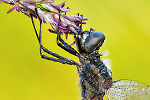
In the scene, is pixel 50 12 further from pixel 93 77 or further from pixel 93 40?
pixel 93 77

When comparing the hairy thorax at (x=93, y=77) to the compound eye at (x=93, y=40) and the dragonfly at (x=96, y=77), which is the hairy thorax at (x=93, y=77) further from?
the compound eye at (x=93, y=40)

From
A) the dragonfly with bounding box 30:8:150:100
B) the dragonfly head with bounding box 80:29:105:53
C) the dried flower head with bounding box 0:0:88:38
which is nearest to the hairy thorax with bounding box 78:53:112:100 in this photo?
the dragonfly with bounding box 30:8:150:100

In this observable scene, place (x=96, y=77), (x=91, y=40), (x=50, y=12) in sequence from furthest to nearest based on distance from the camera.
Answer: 1. (x=96, y=77)
2. (x=91, y=40)
3. (x=50, y=12)

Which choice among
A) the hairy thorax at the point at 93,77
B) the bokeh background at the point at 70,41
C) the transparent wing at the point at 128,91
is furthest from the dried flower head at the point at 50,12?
the transparent wing at the point at 128,91

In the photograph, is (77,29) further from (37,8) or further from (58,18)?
(37,8)

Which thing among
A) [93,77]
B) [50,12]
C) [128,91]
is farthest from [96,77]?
[50,12]

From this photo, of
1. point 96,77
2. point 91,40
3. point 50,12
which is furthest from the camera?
point 96,77

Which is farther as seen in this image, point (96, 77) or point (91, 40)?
point (96, 77)

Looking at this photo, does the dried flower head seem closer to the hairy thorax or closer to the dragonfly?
the dragonfly
